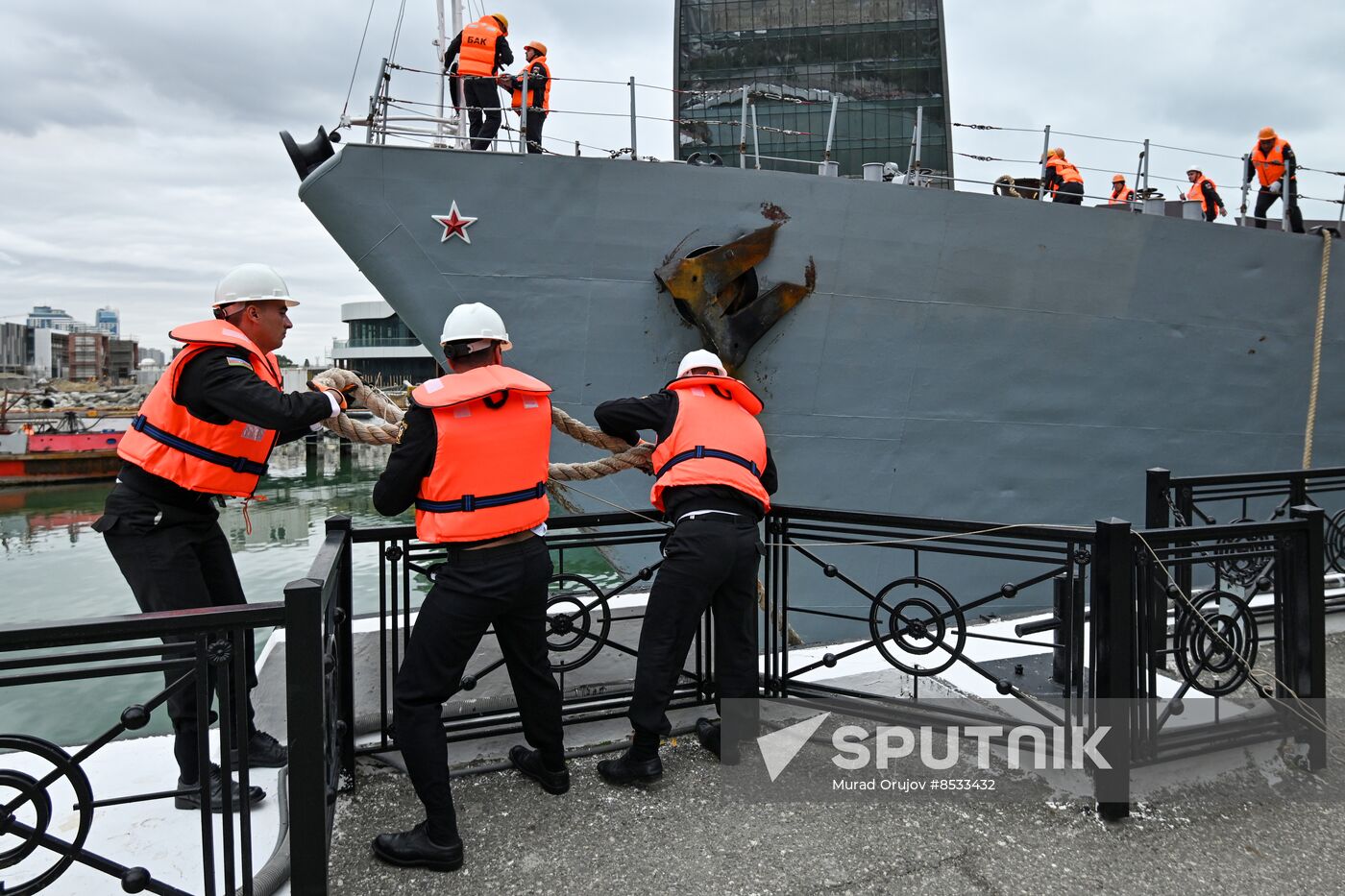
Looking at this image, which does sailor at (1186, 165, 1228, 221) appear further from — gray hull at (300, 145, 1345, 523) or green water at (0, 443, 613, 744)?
green water at (0, 443, 613, 744)

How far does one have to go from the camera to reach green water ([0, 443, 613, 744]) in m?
9.59

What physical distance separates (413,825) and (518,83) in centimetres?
642

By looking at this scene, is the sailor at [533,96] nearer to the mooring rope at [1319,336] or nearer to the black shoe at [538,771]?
the black shoe at [538,771]

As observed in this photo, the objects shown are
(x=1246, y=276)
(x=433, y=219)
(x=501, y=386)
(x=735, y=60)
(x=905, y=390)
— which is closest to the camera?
(x=501, y=386)

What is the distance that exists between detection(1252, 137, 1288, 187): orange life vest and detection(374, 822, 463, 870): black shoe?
10.8 metres

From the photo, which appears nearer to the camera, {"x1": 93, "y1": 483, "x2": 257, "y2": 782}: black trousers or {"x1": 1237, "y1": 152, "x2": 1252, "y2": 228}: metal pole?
{"x1": 93, "y1": 483, "x2": 257, "y2": 782}: black trousers

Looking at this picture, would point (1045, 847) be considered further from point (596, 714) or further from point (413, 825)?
A: point (413, 825)

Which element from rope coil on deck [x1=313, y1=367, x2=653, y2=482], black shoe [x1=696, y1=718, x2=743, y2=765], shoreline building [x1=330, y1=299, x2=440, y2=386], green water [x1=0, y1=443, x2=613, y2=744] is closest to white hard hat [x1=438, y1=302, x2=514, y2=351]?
rope coil on deck [x1=313, y1=367, x2=653, y2=482]

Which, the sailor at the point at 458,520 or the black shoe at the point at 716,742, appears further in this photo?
the black shoe at the point at 716,742

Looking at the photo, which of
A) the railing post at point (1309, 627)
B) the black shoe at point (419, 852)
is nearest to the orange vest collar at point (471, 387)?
the black shoe at point (419, 852)

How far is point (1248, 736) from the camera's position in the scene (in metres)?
3.30

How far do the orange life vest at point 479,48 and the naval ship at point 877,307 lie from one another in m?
0.76

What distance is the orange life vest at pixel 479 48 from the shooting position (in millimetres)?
7402

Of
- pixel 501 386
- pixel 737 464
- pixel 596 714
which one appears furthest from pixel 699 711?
pixel 501 386
